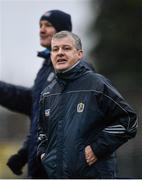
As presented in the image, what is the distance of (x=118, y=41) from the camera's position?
1165 inches

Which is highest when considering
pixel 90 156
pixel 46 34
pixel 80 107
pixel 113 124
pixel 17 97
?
pixel 46 34

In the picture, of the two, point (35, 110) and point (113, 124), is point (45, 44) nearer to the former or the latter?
point (35, 110)

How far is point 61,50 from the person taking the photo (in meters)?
6.79

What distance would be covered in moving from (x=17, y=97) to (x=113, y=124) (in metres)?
2.10

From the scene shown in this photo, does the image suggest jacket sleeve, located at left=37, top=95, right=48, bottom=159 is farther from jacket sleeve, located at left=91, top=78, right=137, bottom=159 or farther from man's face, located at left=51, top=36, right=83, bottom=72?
jacket sleeve, located at left=91, top=78, right=137, bottom=159

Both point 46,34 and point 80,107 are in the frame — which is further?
point 46,34

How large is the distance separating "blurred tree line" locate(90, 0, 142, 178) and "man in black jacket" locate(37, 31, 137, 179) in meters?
19.1

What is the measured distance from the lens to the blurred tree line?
2791 cm

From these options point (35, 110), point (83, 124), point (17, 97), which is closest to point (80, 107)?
point (83, 124)

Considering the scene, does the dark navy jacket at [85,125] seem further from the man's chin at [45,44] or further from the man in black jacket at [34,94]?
the man's chin at [45,44]

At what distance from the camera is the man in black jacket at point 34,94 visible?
7.78 metres

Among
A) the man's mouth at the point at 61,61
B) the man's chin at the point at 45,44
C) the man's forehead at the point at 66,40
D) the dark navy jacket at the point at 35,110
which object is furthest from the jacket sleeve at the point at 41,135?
the man's chin at the point at 45,44

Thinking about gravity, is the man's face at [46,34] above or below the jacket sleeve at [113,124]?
above

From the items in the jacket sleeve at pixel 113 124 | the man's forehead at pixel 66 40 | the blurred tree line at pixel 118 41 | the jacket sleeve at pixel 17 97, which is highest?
the man's forehead at pixel 66 40
